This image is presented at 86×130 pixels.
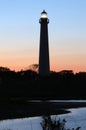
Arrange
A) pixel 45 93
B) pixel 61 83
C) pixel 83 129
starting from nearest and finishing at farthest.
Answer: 1. pixel 83 129
2. pixel 45 93
3. pixel 61 83

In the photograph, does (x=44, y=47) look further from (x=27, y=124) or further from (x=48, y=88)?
(x=27, y=124)

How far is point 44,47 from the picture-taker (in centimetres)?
4875

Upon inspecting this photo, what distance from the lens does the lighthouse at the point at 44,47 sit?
4847 cm

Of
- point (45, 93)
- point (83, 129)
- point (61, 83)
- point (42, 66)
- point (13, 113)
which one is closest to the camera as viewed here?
point (83, 129)

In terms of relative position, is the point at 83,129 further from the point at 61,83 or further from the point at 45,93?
the point at 61,83

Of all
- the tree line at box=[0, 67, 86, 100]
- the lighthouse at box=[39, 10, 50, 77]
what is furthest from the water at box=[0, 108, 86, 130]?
the tree line at box=[0, 67, 86, 100]

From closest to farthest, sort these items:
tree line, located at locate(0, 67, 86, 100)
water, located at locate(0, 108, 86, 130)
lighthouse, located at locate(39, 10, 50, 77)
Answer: water, located at locate(0, 108, 86, 130)
lighthouse, located at locate(39, 10, 50, 77)
tree line, located at locate(0, 67, 86, 100)

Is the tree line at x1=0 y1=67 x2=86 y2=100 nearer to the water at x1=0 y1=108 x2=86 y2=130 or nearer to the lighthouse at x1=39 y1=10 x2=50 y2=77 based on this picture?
the lighthouse at x1=39 y1=10 x2=50 y2=77

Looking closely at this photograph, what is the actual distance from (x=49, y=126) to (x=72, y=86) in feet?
171

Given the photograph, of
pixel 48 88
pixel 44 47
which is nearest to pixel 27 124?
pixel 44 47

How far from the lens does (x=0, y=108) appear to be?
32250 mm

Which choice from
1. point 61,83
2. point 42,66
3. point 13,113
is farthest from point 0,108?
point 61,83

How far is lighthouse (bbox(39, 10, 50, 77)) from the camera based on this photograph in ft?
159

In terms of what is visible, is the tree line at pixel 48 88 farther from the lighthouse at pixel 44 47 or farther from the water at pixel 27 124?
the water at pixel 27 124
